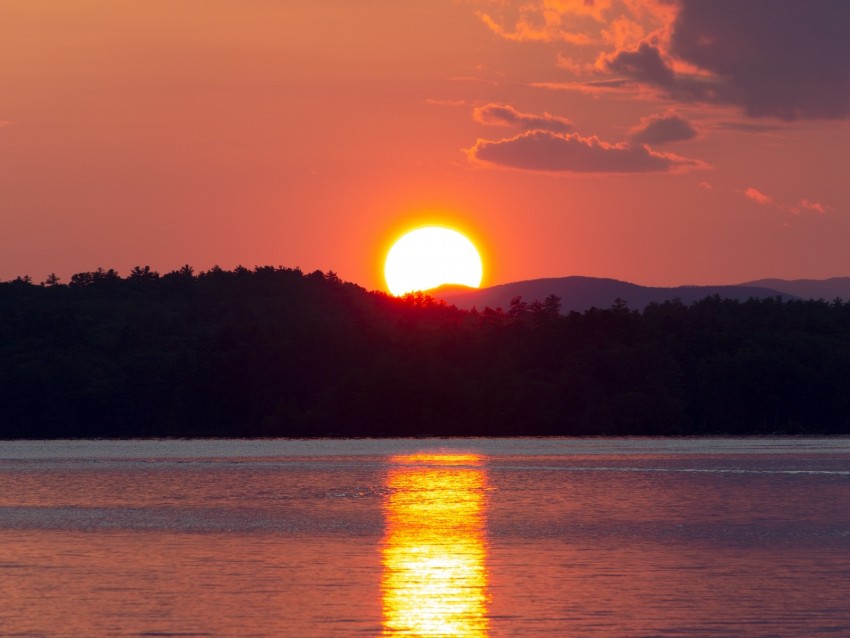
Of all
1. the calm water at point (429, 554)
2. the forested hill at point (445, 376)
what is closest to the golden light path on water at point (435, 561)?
the calm water at point (429, 554)

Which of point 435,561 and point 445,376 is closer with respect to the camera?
point 435,561

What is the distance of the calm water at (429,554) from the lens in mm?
20828

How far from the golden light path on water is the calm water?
0.07 metres

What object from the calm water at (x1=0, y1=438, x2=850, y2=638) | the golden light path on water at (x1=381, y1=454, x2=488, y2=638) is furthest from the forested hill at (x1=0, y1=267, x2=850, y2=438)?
the golden light path on water at (x1=381, y1=454, x2=488, y2=638)

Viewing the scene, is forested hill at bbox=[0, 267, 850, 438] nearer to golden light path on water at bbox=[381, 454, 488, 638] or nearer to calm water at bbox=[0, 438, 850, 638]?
calm water at bbox=[0, 438, 850, 638]

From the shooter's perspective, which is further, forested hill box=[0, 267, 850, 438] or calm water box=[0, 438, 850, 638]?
forested hill box=[0, 267, 850, 438]

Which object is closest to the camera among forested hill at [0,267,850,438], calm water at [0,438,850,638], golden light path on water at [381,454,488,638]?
golden light path on water at [381,454,488,638]

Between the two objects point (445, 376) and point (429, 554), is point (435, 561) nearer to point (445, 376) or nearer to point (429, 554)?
point (429, 554)

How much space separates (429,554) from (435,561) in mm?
1366

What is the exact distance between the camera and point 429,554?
97.0 ft

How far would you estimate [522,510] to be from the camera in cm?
4234

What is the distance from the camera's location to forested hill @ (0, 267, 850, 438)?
127125 mm

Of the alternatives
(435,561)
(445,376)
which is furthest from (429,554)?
(445,376)

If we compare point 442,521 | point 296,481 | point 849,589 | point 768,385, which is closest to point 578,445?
point 768,385
